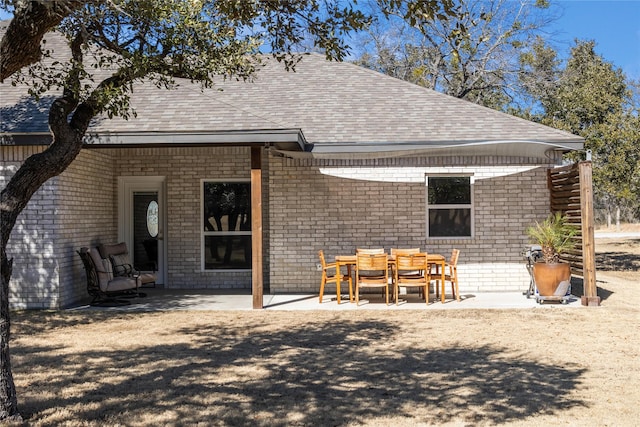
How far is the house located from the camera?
1056 centimetres

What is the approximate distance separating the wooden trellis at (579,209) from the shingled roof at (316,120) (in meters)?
0.64

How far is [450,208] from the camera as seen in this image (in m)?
12.7

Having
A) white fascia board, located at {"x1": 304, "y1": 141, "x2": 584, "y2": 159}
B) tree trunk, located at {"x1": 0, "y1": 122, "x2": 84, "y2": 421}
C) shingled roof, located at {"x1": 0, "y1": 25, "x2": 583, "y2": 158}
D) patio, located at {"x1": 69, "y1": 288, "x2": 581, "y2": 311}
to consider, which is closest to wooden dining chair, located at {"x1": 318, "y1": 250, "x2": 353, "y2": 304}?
patio, located at {"x1": 69, "y1": 288, "x2": 581, "y2": 311}

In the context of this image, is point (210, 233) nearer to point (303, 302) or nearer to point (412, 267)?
point (303, 302)

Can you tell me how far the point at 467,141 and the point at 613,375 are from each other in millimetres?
6205

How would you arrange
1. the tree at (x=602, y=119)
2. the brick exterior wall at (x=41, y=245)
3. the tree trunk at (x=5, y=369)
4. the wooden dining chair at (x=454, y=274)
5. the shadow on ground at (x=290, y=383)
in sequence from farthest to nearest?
the tree at (x=602, y=119) < the wooden dining chair at (x=454, y=274) < the brick exterior wall at (x=41, y=245) < the shadow on ground at (x=290, y=383) < the tree trunk at (x=5, y=369)

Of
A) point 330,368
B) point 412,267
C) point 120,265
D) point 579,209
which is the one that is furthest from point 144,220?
point 579,209

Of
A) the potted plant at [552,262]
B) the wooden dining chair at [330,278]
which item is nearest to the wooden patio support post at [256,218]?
the wooden dining chair at [330,278]

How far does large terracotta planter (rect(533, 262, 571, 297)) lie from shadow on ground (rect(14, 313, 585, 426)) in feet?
12.4

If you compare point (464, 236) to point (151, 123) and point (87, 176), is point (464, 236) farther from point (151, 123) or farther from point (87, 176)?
point (87, 176)

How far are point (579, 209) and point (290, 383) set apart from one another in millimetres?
7591

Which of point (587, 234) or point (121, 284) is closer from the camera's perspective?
point (587, 234)

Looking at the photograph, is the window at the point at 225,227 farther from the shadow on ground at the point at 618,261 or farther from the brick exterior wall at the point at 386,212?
the shadow on ground at the point at 618,261

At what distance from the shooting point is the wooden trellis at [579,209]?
34.4 feet
